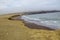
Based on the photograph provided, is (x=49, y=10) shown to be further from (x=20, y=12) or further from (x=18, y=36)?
(x=18, y=36)

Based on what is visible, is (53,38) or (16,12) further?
(16,12)

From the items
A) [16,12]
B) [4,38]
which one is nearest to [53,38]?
[4,38]

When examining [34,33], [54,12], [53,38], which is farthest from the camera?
[54,12]

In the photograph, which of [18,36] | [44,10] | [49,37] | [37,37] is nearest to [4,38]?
[18,36]

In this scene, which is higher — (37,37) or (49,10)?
(37,37)

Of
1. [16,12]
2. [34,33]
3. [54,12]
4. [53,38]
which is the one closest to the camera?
[53,38]

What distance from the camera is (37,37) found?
285 centimetres

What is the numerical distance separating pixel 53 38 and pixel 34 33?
0.44m

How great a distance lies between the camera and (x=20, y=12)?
648cm

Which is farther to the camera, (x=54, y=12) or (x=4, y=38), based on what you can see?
(x=54, y=12)

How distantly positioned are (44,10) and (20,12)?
3.39 feet

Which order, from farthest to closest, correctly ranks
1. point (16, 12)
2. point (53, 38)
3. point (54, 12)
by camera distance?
1. point (54, 12)
2. point (16, 12)
3. point (53, 38)

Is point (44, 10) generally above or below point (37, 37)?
below

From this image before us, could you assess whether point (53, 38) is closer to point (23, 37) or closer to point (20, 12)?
point (23, 37)
